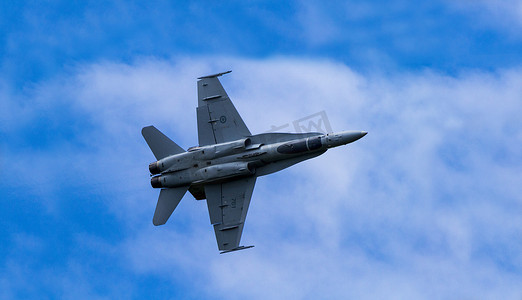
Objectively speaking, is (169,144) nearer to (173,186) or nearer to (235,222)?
(173,186)

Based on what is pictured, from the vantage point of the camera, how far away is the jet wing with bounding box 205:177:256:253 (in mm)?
47625

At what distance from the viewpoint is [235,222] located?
157 ft

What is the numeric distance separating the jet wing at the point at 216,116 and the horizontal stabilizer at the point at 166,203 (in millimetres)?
3121

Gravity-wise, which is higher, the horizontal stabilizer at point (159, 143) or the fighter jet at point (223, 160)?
the horizontal stabilizer at point (159, 143)

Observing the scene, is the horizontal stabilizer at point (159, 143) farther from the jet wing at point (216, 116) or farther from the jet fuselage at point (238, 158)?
the jet wing at point (216, 116)

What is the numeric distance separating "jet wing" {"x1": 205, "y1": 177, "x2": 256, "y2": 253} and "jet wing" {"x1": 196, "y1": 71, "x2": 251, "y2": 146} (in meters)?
2.67

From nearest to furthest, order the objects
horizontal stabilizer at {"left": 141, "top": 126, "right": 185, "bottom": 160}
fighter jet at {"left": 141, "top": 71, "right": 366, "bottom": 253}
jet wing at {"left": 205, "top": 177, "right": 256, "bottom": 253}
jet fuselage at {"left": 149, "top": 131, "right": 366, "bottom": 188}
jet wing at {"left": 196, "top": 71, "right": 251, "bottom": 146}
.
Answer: jet fuselage at {"left": 149, "top": 131, "right": 366, "bottom": 188}, fighter jet at {"left": 141, "top": 71, "right": 366, "bottom": 253}, jet wing at {"left": 205, "top": 177, "right": 256, "bottom": 253}, jet wing at {"left": 196, "top": 71, "right": 251, "bottom": 146}, horizontal stabilizer at {"left": 141, "top": 126, "right": 185, "bottom": 160}

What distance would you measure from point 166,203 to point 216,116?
5876 millimetres

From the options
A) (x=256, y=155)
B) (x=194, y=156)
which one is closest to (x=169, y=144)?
(x=194, y=156)

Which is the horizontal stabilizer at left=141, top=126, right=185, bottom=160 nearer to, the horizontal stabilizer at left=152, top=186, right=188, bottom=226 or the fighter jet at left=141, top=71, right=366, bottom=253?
the fighter jet at left=141, top=71, right=366, bottom=253

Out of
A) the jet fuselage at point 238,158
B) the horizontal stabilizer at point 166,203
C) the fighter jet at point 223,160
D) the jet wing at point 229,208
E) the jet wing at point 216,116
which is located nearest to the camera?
the jet fuselage at point 238,158

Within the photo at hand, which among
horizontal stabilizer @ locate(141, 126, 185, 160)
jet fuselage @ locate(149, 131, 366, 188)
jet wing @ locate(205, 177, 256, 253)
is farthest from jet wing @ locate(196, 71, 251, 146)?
jet wing @ locate(205, 177, 256, 253)

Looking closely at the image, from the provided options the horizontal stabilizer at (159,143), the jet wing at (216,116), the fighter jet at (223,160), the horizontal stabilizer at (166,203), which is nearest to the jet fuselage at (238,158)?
the fighter jet at (223,160)

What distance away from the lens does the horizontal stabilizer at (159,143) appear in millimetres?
49438
